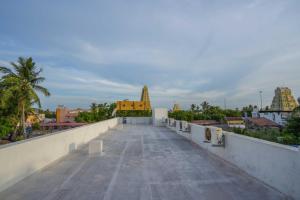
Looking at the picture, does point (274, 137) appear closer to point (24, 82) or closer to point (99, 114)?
point (24, 82)

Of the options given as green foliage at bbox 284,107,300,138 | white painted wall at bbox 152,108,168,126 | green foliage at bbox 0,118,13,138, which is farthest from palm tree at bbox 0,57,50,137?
green foliage at bbox 284,107,300,138

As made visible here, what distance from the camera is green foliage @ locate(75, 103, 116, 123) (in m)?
35.1

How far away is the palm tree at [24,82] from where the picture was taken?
19672mm

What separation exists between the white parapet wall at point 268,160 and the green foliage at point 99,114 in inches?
1221

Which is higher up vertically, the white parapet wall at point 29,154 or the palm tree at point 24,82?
the palm tree at point 24,82

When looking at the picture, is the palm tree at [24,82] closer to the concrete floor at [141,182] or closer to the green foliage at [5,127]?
the green foliage at [5,127]

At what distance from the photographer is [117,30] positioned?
12789mm

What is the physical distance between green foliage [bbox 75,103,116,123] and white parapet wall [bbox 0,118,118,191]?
28.0 metres

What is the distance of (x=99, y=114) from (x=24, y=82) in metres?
16.9

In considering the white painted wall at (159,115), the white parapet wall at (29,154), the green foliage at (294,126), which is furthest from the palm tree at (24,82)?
the green foliage at (294,126)

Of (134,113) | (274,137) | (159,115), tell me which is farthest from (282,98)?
(274,137)

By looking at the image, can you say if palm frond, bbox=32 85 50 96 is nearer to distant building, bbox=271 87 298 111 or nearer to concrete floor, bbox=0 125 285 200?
concrete floor, bbox=0 125 285 200

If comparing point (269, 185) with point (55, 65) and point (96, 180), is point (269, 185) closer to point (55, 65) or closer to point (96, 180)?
point (96, 180)

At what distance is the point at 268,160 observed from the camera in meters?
3.88
